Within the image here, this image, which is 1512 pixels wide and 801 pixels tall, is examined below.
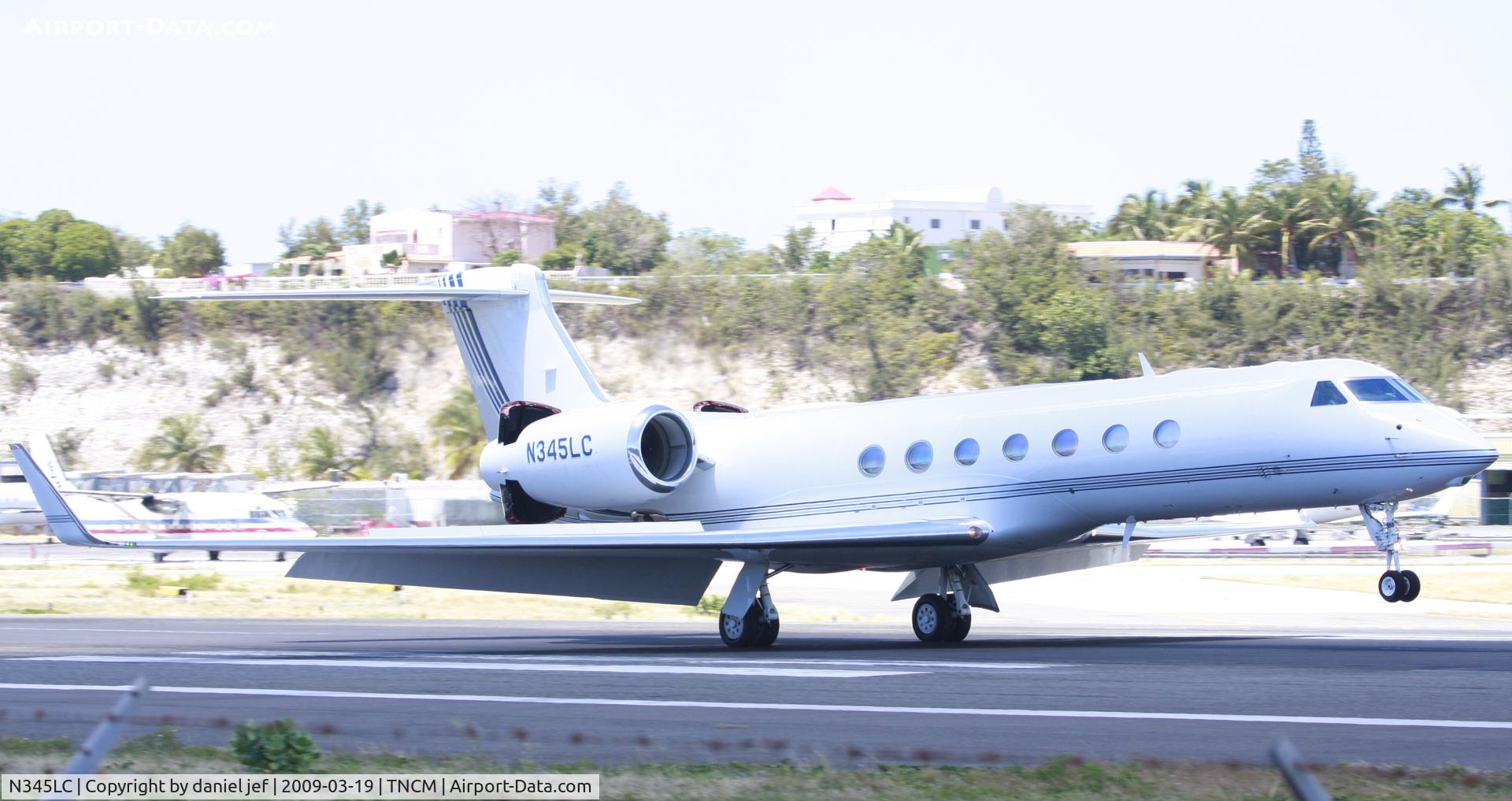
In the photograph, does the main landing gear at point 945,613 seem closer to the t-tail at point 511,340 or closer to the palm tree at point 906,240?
the t-tail at point 511,340

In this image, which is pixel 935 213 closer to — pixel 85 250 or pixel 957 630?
pixel 85 250

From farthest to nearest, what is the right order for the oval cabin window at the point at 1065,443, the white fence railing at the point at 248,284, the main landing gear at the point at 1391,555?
the white fence railing at the point at 248,284
the oval cabin window at the point at 1065,443
the main landing gear at the point at 1391,555

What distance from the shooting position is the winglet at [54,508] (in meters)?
15.9

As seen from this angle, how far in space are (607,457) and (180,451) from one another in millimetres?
53796

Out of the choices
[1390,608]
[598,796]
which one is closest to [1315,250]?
[1390,608]

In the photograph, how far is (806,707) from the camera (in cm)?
1109

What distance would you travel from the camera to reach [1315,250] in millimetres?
80562

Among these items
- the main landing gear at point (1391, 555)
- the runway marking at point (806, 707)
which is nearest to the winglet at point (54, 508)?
the runway marking at point (806, 707)

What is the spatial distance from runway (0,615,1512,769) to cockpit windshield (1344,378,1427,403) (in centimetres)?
251

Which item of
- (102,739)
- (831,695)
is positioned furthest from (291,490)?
(102,739)

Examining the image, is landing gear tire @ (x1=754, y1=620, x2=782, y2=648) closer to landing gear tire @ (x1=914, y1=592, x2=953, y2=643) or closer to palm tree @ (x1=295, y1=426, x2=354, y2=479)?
landing gear tire @ (x1=914, y1=592, x2=953, y2=643)

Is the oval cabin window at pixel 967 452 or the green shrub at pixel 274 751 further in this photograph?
the oval cabin window at pixel 967 452

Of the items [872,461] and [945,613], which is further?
[945,613]

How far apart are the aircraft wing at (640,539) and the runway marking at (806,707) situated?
164 inches
